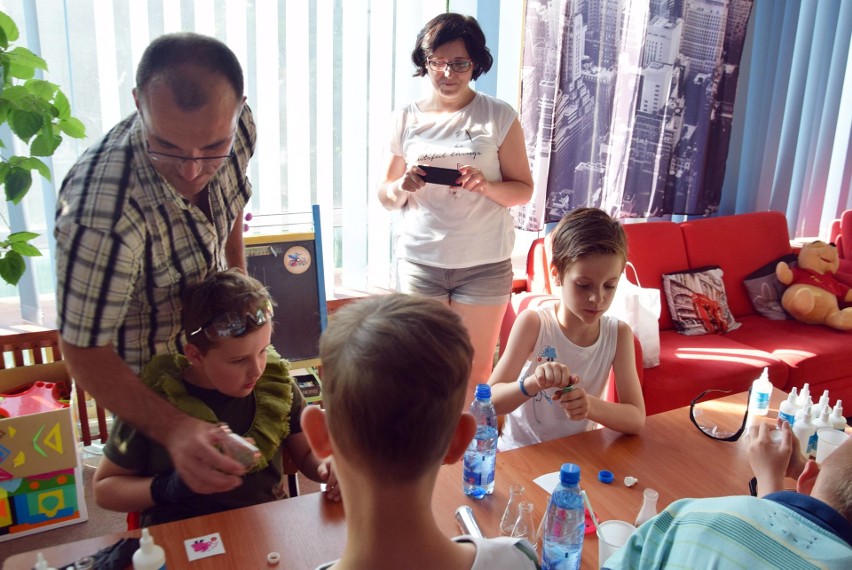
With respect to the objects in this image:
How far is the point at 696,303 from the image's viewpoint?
3.34 meters

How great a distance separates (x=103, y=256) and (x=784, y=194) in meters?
4.13

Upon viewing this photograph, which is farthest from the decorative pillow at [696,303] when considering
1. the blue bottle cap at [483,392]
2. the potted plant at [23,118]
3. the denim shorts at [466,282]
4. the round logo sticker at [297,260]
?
the potted plant at [23,118]

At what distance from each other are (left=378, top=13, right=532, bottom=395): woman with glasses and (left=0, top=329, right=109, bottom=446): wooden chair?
4.46 feet

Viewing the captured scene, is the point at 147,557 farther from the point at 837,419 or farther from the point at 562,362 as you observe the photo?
the point at 837,419

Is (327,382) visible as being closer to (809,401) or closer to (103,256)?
(103,256)

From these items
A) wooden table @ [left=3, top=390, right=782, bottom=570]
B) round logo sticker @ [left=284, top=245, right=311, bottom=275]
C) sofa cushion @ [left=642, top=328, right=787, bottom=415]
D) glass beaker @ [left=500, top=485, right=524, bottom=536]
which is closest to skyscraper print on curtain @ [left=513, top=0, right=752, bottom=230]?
sofa cushion @ [left=642, top=328, right=787, bottom=415]

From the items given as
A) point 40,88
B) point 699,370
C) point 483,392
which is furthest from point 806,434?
point 40,88

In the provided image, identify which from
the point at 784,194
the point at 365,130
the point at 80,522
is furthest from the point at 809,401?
the point at 784,194

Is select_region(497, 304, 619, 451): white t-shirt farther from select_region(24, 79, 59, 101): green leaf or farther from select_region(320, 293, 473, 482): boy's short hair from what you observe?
select_region(24, 79, 59, 101): green leaf

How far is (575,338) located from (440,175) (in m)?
0.83

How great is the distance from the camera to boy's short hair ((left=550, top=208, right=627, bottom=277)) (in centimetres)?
184

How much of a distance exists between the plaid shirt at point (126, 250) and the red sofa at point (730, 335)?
5.64 feet

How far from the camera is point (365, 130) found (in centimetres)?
300

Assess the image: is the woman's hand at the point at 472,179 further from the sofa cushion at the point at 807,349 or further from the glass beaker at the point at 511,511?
the sofa cushion at the point at 807,349
